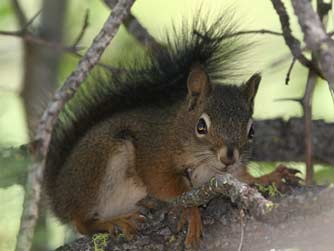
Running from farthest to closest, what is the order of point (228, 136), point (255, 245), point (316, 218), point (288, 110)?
point (288, 110) < point (228, 136) < point (255, 245) < point (316, 218)

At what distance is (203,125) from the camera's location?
3.59m

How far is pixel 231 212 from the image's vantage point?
9.87 ft

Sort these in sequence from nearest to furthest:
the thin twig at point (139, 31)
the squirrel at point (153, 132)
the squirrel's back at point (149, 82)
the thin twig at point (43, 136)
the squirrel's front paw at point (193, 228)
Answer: the thin twig at point (43, 136)
the squirrel's front paw at point (193, 228)
the squirrel at point (153, 132)
the squirrel's back at point (149, 82)
the thin twig at point (139, 31)

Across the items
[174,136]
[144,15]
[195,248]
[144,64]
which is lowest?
[195,248]

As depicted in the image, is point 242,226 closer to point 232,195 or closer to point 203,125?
point 232,195

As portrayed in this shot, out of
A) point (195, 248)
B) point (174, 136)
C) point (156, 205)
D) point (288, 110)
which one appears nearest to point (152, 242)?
point (195, 248)

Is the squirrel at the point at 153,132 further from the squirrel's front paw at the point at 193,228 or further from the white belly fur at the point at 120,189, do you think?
the squirrel's front paw at the point at 193,228

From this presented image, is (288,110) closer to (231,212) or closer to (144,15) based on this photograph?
(144,15)

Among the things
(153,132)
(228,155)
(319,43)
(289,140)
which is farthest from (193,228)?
(289,140)

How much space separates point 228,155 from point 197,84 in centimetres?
58

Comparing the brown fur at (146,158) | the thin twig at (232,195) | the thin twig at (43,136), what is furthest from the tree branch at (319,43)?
the brown fur at (146,158)

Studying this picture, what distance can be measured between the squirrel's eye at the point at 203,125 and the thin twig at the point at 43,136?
3.55 feet

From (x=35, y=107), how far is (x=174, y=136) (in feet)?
2.36

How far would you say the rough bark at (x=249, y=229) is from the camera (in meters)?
2.42
